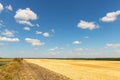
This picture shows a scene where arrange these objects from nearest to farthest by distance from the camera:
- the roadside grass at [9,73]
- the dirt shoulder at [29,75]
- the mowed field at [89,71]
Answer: the roadside grass at [9,73] → the dirt shoulder at [29,75] → the mowed field at [89,71]

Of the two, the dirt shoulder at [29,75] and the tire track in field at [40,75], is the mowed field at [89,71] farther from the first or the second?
the dirt shoulder at [29,75]

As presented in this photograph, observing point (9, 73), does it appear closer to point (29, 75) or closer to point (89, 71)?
point (29, 75)

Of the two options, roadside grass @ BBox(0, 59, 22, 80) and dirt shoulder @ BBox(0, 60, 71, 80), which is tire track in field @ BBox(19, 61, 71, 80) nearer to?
dirt shoulder @ BBox(0, 60, 71, 80)

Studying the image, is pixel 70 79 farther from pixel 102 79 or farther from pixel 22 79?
pixel 22 79

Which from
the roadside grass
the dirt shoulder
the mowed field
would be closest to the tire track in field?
the dirt shoulder

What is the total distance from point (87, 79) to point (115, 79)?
326 cm

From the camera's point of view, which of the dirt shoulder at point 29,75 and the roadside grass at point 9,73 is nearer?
the roadside grass at point 9,73

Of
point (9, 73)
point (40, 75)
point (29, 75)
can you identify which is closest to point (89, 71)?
point (40, 75)

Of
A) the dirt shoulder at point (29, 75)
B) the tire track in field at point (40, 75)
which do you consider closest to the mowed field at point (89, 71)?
the tire track in field at point (40, 75)

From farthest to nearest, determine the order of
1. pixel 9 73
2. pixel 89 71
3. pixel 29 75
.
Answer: pixel 89 71
pixel 9 73
pixel 29 75

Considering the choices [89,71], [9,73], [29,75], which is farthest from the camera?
[89,71]

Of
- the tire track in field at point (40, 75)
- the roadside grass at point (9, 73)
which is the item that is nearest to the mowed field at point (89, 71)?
the tire track in field at point (40, 75)

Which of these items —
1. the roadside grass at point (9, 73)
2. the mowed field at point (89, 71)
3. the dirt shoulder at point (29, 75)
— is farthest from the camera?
the mowed field at point (89, 71)

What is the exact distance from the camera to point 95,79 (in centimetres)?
2145
